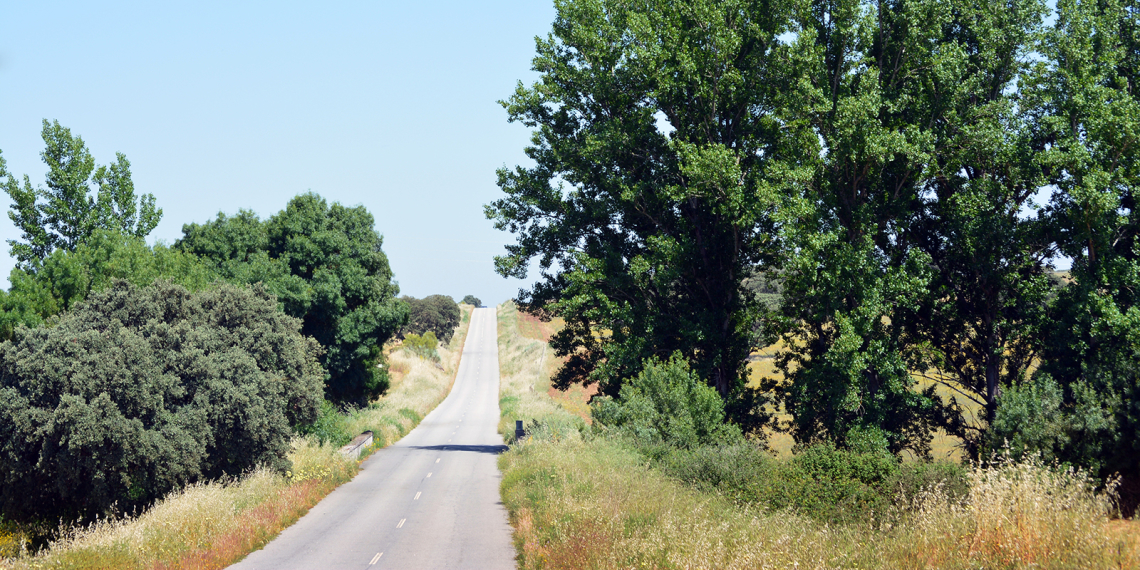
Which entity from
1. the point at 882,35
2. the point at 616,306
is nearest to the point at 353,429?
the point at 616,306

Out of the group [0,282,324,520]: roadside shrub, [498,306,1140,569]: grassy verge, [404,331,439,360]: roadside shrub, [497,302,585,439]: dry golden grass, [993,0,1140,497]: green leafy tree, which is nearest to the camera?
[498,306,1140,569]: grassy verge

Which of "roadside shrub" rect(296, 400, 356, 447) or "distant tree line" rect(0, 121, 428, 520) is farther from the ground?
"distant tree line" rect(0, 121, 428, 520)

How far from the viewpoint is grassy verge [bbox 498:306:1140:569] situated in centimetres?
964

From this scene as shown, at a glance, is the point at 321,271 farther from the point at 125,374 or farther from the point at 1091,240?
the point at 1091,240

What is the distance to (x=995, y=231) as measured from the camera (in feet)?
83.7

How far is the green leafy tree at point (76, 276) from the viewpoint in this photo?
33.4 meters

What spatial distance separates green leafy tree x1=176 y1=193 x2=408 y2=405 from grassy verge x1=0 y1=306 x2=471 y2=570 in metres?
14.9

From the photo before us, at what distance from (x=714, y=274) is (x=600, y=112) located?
8.97m

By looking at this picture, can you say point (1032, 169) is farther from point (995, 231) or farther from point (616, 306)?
point (616, 306)

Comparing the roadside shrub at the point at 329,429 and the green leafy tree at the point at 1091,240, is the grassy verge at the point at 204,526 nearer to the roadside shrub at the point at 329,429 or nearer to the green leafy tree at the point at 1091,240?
the roadside shrub at the point at 329,429

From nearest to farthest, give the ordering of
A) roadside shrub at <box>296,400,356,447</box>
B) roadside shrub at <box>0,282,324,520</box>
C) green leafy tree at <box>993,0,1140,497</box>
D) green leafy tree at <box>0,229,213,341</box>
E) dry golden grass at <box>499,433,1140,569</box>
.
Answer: dry golden grass at <box>499,433,1140,569</box> → roadside shrub at <box>0,282,324,520</box> → green leafy tree at <box>993,0,1140,497</box> → green leafy tree at <box>0,229,213,341</box> → roadside shrub at <box>296,400,356,447</box>

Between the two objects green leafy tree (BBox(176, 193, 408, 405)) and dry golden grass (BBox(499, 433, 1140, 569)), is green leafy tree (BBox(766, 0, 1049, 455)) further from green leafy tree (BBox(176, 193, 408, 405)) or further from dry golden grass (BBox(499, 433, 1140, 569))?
green leafy tree (BBox(176, 193, 408, 405))

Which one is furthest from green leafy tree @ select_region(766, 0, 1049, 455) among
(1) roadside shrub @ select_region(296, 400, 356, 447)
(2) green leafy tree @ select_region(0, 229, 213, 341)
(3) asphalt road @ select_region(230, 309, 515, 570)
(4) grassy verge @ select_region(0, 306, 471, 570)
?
(2) green leafy tree @ select_region(0, 229, 213, 341)

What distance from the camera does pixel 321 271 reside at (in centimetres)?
4753
